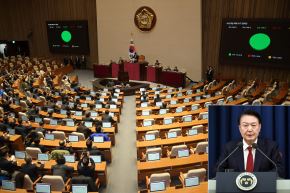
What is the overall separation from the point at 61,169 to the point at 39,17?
21963 millimetres

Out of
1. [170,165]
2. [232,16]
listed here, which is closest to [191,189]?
[170,165]

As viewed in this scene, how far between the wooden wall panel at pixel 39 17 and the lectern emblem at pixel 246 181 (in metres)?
22.5

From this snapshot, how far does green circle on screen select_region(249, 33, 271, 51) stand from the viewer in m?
18.4

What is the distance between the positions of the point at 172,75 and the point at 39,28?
43.3 ft

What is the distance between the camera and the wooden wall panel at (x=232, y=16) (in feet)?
60.0

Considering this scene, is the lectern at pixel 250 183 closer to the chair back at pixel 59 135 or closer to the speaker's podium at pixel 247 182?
the speaker's podium at pixel 247 182

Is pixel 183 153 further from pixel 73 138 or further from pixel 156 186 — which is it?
pixel 73 138

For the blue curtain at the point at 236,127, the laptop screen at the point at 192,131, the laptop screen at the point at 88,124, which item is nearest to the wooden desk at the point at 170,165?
the laptop screen at the point at 192,131

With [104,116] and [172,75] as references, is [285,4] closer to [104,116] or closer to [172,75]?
[172,75]

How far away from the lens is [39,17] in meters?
26.8

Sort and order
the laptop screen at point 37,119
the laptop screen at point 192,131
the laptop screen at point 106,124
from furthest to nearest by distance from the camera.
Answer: the laptop screen at point 37,119 → the laptop screen at point 106,124 → the laptop screen at point 192,131

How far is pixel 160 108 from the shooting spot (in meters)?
12.8

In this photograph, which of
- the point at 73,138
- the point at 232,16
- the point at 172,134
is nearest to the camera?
the point at 73,138

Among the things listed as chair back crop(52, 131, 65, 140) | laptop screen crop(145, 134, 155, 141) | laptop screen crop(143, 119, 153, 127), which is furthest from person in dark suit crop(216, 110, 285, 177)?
laptop screen crop(143, 119, 153, 127)
